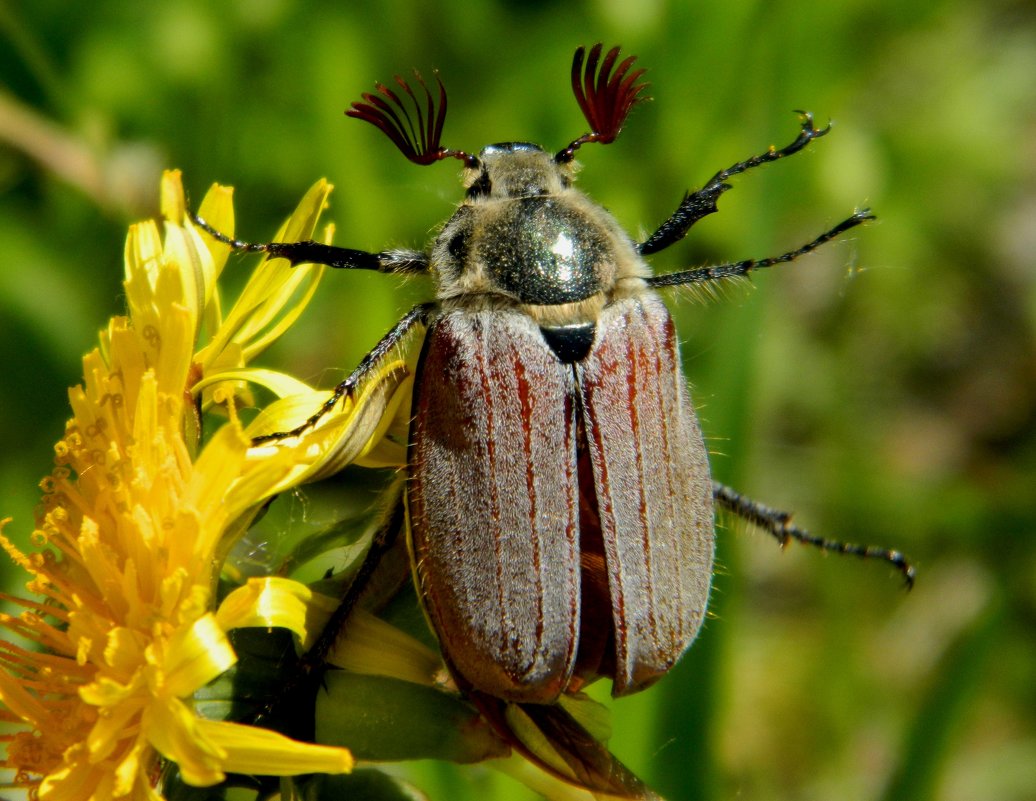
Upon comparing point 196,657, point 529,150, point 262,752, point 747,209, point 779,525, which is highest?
point 747,209

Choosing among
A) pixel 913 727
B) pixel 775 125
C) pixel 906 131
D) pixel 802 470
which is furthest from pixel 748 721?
pixel 906 131

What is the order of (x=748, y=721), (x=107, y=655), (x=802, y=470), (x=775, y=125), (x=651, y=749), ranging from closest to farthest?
(x=107, y=655) → (x=651, y=749) → (x=775, y=125) → (x=748, y=721) → (x=802, y=470)

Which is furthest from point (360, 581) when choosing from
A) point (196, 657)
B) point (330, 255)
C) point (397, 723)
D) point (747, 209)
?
point (747, 209)

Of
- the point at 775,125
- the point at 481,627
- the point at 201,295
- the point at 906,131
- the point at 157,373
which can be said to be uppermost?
the point at 906,131

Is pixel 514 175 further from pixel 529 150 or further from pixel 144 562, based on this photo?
pixel 144 562

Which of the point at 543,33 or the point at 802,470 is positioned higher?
the point at 543,33

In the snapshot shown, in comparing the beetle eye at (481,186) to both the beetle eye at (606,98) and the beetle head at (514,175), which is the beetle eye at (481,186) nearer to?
the beetle head at (514,175)

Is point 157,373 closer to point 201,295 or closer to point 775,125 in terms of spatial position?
point 201,295
